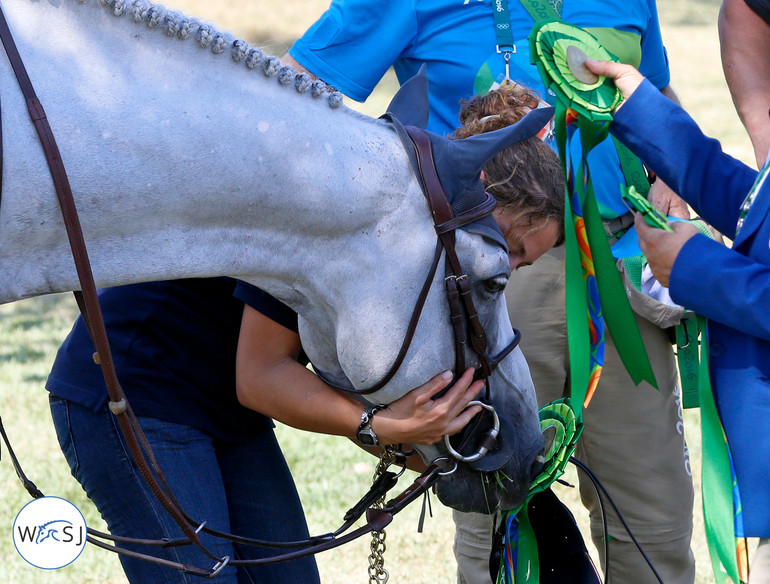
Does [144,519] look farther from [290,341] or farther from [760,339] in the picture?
[760,339]

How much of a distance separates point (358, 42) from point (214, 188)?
121cm

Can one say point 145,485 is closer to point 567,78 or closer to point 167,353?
point 167,353

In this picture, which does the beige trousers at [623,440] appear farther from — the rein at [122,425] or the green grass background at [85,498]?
the green grass background at [85,498]

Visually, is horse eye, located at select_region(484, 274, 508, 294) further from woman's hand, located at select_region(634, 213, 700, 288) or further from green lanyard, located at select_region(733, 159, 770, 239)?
green lanyard, located at select_region(733, 159, 770, 239)

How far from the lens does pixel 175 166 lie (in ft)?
5.96

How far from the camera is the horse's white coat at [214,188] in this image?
5.70 feet

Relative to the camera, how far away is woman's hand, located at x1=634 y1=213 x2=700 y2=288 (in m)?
1.95

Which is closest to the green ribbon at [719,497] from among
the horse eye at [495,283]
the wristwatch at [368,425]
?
the horse eye at [495,283]

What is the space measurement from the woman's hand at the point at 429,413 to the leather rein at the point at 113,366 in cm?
7

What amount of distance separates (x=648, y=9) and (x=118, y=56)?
1.85 m

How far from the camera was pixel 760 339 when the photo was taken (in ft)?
6.31

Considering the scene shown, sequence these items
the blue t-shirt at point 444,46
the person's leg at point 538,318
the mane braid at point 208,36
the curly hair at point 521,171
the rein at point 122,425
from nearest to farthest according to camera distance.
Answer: the rein at point 122,425 < the mane braid at point 208,36 < the curly hair at point 521,171 < the blue t-shirt at point 444,46 < the person's leg at point 538,318

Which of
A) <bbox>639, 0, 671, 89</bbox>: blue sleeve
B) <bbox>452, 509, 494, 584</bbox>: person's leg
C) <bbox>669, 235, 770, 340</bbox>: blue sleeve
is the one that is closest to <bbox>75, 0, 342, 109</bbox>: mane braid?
<bbox>669, 235, 770, 340</bbox>: blue sleeve

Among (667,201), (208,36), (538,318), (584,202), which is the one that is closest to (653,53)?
(667,201)
